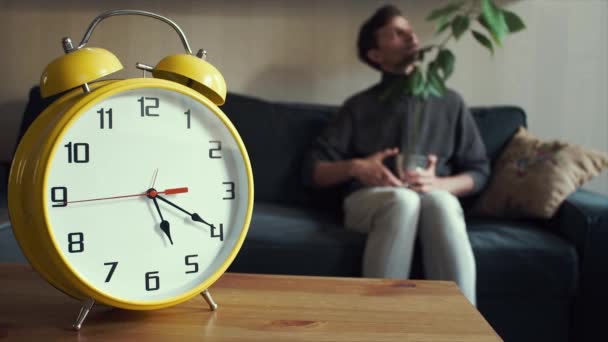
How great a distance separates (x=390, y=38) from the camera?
7.75 ft

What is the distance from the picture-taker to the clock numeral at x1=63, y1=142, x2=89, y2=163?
0.74 metres

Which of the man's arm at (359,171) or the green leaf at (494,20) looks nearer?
the green leaf at (494,20)

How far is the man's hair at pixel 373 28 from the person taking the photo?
2.38 meters

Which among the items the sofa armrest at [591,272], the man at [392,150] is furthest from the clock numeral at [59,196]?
the sofa armrest at [591,272]

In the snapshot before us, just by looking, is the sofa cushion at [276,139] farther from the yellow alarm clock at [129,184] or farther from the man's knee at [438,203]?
the yellow alarm clock at [129,184]

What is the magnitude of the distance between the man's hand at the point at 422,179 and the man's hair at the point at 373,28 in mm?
561

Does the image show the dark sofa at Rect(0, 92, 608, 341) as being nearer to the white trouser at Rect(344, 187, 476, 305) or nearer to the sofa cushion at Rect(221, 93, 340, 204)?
the white trouser at Rect(344, 187, 476, 305)

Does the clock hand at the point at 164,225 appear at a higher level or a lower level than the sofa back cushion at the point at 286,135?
higher

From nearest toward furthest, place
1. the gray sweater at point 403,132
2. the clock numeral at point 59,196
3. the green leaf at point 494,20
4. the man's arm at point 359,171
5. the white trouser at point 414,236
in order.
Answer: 1. the clock numeral at point 59,196
2. the white trouser at point 414,236
3. the green leaf at point 494,20
4. the man's arm at point 359,171
5. the gray sweater at point 403,132

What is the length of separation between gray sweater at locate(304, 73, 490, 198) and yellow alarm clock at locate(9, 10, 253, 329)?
4.80 feet

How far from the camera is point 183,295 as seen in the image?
81 cm

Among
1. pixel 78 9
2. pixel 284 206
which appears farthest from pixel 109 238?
pixel 78 9

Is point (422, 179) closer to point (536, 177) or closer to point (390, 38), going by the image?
point (536, 177)

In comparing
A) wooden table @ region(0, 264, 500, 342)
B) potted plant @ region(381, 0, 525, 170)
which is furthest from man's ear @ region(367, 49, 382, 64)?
wooden table @ region(0, 264, 500, 342)
